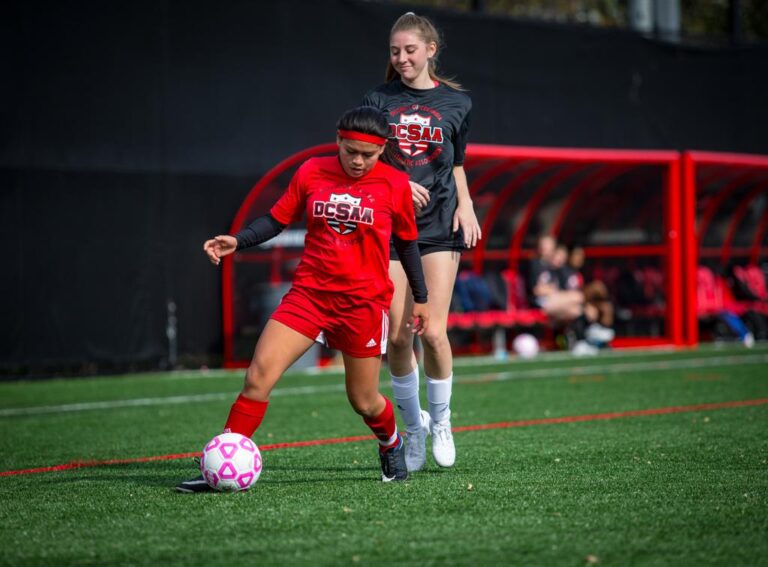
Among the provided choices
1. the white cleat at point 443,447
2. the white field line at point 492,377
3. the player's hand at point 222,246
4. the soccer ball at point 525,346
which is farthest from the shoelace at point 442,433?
the soccer ball at point 525,346

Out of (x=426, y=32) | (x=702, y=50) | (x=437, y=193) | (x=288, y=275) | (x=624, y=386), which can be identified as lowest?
(x=624, y=386)

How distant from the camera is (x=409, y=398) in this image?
19.6 ft

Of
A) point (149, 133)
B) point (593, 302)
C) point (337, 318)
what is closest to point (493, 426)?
point (337, 318)

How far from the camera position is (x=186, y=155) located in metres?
14.1

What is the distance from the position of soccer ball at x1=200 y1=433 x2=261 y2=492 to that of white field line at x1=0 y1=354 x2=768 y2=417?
16.0 feet

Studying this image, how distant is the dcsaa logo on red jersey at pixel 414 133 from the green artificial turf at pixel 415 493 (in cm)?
167

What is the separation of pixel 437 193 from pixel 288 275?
338 inches

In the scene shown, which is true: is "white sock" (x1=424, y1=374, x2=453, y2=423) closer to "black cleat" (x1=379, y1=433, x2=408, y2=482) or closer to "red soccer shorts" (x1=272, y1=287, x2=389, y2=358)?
"black cleat" (x1=379, y1=433, x2=408, y2=482)

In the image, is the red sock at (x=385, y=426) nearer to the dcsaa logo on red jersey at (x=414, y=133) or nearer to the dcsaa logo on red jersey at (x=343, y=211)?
the dcsaa logo on red jersey at (x=343, y=211)

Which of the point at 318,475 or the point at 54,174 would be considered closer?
the point at 318,475

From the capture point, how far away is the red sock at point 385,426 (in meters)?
5.45

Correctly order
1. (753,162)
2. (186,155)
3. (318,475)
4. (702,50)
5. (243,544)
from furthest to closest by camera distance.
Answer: (702,50)
(753,162)
(186,155)
(318,475)
(243,544)

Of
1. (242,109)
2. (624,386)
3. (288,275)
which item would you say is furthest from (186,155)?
(624,386)

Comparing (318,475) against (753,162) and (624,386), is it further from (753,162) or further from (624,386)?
(753,162)
